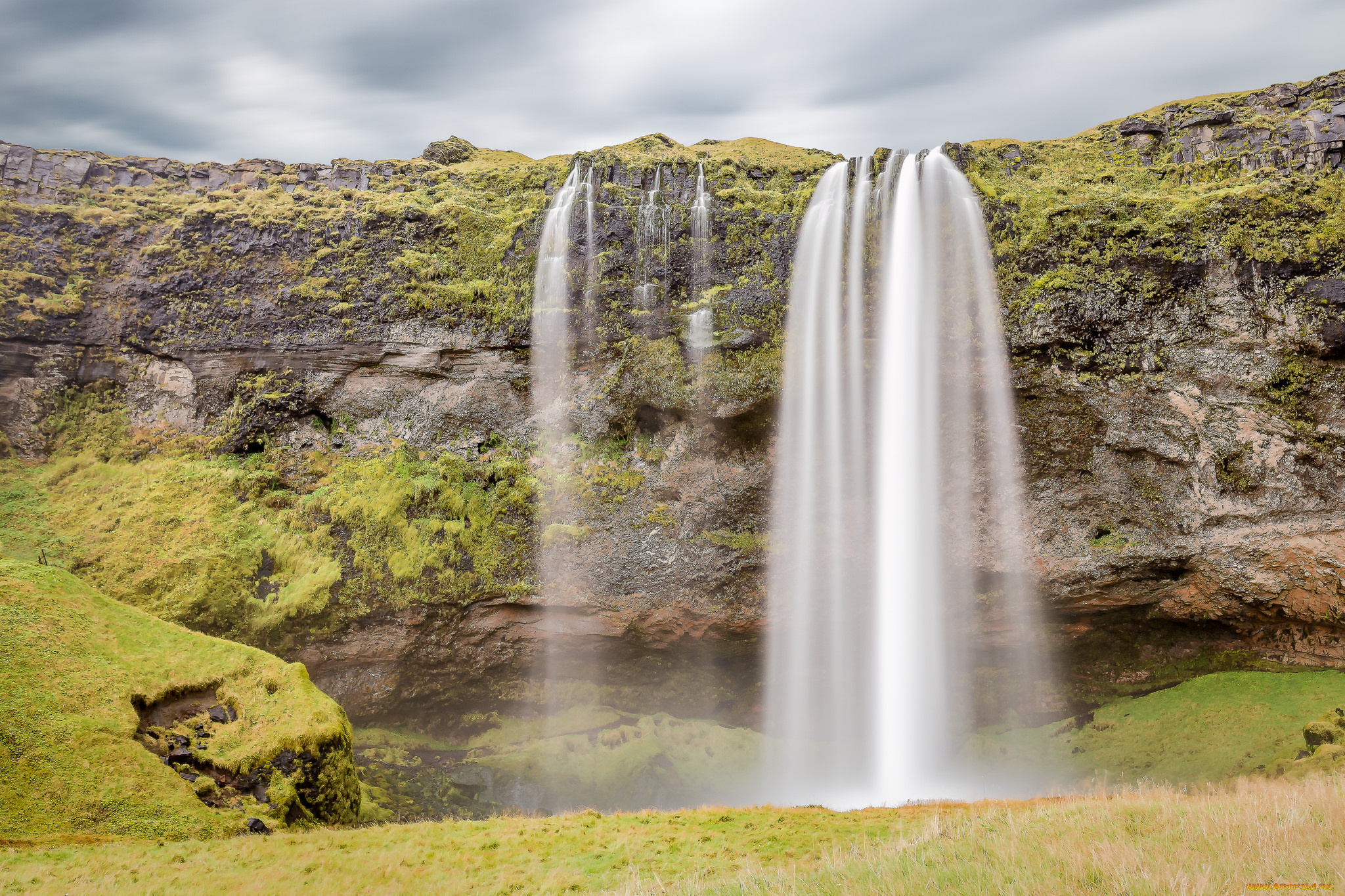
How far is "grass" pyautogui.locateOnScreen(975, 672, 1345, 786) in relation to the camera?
15.0m

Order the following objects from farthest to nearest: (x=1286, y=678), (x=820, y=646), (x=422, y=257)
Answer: (x=422, y=257), (x=820, y=646), (x=1286, y=678)

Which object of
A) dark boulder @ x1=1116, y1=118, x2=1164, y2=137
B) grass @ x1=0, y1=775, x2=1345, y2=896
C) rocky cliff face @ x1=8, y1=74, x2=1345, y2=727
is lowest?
grass @ x1=0, y1=775, x2=1345, y2=896

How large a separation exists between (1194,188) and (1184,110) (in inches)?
120

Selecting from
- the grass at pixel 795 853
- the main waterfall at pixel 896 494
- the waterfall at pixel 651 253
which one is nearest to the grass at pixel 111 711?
the grass at pixel 795 853

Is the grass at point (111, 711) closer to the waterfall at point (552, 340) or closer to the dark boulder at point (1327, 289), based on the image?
the waterfall at point (552, 340)

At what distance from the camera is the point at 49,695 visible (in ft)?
32.7

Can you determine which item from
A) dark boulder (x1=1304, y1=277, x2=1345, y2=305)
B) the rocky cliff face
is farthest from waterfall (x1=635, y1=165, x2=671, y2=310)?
dark boulder (x1=1304, y1=277, x2=1345, y2=305)

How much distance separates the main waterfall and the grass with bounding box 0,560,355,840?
41.3 ft

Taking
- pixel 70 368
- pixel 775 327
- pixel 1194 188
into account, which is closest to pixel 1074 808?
pixel 775 327

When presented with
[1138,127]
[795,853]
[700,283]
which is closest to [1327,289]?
[1138,127]

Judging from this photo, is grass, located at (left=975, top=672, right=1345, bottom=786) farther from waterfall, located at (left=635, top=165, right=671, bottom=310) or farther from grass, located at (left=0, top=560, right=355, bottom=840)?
grass, located at (left=0, top=560, right=355, bottom=840)

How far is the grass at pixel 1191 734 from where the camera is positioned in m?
15.0

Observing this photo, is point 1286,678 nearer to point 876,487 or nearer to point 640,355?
point 876,487

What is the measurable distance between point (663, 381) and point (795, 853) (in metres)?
13.5
